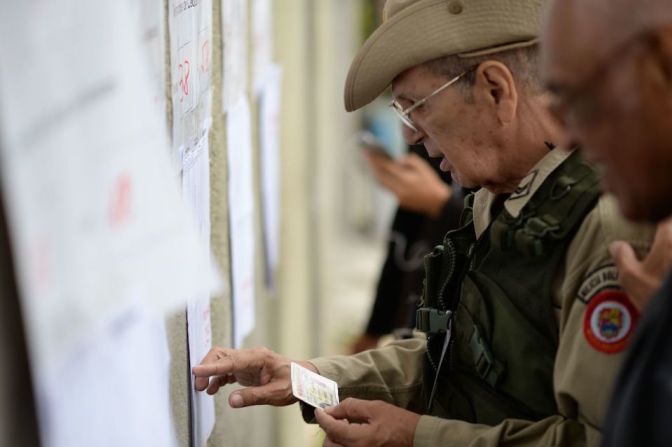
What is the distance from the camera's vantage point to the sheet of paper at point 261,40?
2.78 metres

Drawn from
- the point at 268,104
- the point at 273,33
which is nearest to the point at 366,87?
the point at 268,104

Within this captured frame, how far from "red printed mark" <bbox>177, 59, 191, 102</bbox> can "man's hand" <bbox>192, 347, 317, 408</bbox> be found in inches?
18.0

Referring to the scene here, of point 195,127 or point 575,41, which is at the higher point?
point 575,41

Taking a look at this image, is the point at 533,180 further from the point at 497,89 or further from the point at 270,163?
the point at 270,163

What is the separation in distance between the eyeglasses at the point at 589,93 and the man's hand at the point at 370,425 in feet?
2.19

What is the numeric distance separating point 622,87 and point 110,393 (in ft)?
2.04

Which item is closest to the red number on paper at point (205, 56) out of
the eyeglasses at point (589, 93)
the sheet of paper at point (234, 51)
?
the sheet of paper at point (234, 51)

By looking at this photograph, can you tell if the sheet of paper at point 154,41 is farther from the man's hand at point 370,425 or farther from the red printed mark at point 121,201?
the man's hand at point 370,425

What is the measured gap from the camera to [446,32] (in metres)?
1.58

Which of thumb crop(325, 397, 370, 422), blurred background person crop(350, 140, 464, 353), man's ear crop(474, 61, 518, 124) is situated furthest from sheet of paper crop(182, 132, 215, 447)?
blurred background person crop(350, 140, 464, 353)

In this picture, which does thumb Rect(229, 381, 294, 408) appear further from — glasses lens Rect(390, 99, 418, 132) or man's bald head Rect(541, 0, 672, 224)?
man's bald head Rect(541, 0, 672, 224)

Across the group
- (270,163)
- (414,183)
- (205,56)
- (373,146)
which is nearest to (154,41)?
(205,56)

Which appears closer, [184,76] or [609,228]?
[609,228]

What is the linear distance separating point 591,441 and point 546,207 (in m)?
0.35
